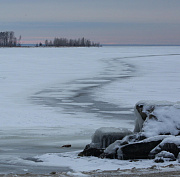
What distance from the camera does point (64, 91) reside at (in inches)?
750

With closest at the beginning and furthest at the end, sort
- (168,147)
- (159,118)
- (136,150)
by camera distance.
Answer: (168,147)
(136,150)
(159,118)

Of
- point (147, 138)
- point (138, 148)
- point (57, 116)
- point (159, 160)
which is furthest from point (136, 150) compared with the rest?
point (57, 116)

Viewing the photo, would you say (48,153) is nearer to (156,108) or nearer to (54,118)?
(156,108)

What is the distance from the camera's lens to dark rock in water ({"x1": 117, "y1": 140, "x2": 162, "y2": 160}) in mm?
7301

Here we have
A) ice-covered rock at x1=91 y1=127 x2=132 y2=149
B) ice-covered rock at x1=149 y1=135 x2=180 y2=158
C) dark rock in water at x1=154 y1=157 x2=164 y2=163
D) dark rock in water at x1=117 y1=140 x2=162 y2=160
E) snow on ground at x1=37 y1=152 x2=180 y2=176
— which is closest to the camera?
snow on ground at x1=37 y1=152 x2=180 y2=176

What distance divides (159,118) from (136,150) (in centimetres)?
94

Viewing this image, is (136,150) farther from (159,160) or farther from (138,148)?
(159,160)

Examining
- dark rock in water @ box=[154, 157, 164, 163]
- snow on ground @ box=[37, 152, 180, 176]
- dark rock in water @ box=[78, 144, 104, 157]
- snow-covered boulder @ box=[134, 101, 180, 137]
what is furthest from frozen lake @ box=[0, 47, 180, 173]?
snow-covered boulder @ box=[134, 101, 180, 137]

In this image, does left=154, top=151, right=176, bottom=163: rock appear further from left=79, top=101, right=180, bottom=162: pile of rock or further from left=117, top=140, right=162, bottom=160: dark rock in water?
left=117, top=140, right=162, bottom=160: dark rock in water

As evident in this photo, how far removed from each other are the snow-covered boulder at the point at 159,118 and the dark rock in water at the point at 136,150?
1.15 ft

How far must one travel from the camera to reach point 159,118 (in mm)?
8000

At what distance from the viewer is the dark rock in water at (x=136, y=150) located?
730 centimetres

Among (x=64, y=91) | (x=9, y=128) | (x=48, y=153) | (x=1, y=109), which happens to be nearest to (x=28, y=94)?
(x=64, y=91)

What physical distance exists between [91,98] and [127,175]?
34.8 ft
